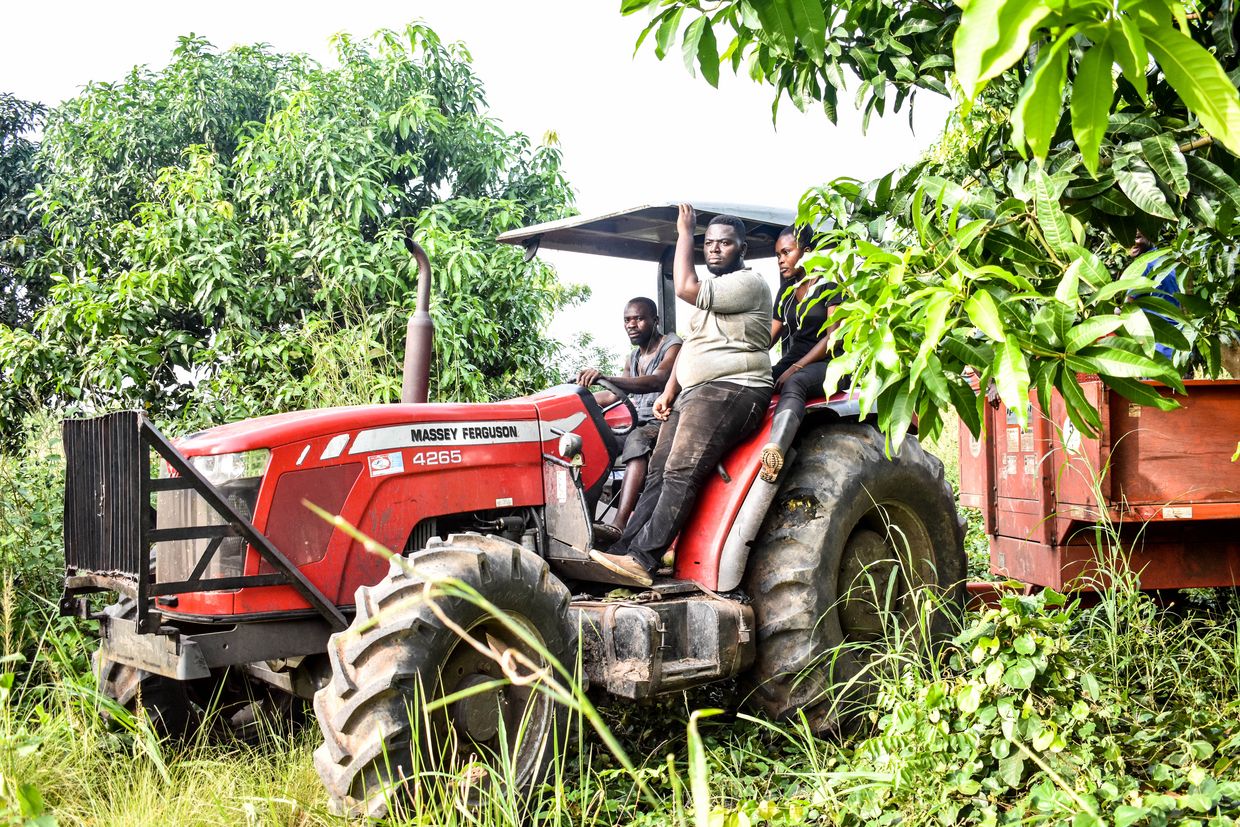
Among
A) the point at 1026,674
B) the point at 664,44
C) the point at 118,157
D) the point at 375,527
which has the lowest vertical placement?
the point at 1026,674

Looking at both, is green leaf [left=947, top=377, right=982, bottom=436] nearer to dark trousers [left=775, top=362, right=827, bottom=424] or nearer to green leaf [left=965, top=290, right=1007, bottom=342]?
green leaf [left=965, top=290, right=1007, bottom=342]

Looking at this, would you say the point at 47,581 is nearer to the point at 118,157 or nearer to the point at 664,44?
the point at 664,44

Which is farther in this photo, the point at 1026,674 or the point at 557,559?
the point at 557,559

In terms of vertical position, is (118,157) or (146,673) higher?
(118,157)

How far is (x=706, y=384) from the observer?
171 inches

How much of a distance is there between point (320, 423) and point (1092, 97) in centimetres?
299

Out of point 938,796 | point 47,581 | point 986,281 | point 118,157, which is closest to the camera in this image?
point 986,281

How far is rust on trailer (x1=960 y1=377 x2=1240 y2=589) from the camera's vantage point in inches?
181

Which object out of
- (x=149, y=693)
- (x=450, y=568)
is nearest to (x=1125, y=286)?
(x=450, y=568)

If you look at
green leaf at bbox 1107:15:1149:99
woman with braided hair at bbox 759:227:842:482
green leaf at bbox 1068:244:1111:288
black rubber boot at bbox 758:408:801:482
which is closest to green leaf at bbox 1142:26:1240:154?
green leaf at bbox 1107:15:1149:99

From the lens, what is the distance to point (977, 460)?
577 centimetres

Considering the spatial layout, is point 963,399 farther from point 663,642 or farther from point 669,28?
point 663,642

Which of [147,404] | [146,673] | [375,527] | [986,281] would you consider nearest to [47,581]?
[146,673]

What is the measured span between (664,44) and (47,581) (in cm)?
482
